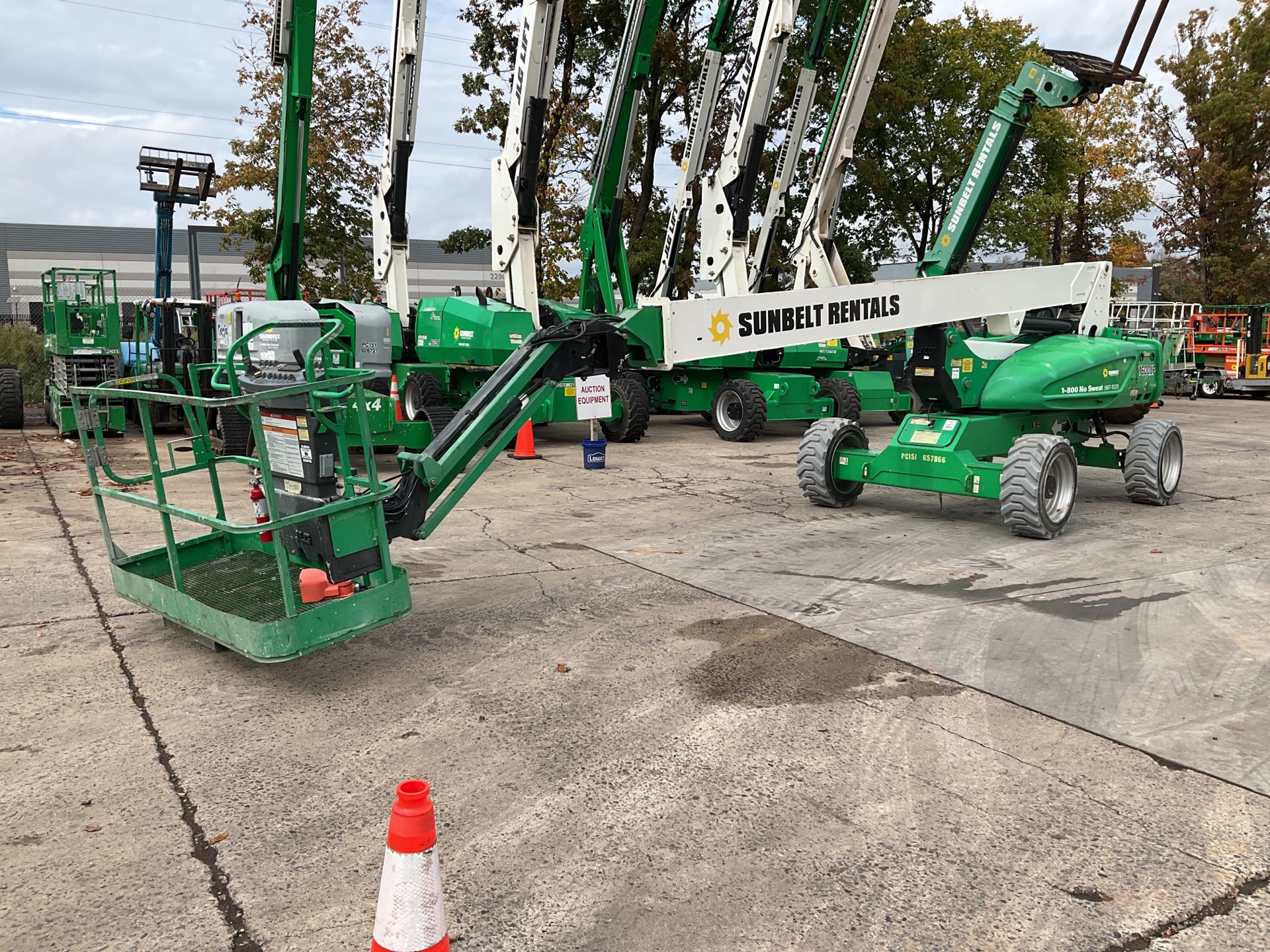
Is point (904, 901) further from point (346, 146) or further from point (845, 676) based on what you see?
point (346, 146)

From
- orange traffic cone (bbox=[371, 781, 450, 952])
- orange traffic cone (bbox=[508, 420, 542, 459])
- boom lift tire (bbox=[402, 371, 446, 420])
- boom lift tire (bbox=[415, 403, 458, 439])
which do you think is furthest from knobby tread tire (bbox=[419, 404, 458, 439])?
orange traffic cone (bbox=[371, 781, 450, 952])

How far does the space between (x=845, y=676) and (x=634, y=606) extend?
169 centimetres

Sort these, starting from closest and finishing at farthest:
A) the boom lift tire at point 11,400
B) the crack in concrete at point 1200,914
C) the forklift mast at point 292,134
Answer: the crack in concrete at point 1200,914
the forklift mast at point 292,134
the boom lift tire at point 11,400

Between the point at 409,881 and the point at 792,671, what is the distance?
315cm

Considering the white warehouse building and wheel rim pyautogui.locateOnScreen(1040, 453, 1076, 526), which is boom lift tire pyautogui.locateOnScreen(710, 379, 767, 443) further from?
the white warehouse building

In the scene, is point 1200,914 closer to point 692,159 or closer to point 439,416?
point 439,416

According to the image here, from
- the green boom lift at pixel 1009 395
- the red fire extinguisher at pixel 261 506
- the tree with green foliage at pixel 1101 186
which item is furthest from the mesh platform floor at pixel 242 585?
the tree with green foliage at pixel 1101 186

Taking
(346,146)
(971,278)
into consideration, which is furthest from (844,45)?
(971,278)

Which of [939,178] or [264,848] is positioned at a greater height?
[939,178]

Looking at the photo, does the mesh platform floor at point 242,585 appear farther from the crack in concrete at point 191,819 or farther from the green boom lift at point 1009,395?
the green boom lift at point 1009,395

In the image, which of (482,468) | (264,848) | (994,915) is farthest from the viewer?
(482,468)

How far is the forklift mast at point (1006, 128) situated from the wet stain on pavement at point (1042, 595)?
408 cm

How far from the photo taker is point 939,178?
1262 inches

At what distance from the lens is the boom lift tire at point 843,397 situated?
54.2 ft
